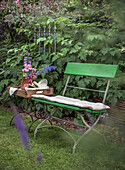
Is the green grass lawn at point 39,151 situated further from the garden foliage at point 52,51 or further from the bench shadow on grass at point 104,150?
the garden foliage at point 52,51

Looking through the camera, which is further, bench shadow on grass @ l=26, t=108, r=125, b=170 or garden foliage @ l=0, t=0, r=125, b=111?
garden foliage @ l=0, t=0, r=125, b=111

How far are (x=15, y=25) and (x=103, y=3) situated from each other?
4.57 m

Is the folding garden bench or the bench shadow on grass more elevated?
the bench shadow on grass

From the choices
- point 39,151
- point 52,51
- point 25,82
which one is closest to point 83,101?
point 39,151

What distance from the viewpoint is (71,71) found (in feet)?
8.61

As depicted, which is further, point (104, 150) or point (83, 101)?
point (83, 101)

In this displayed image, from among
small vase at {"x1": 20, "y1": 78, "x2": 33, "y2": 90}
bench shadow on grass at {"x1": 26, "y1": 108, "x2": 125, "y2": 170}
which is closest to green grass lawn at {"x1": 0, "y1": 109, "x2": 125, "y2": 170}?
bench shadow on grass at {"x1": 26, "y1": 108, "x2": 125, "y2": 170}

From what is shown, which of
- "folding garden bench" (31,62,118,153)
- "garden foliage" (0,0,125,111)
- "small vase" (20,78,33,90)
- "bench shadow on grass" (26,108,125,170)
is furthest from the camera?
"garden foliage" (0,0,125,111)

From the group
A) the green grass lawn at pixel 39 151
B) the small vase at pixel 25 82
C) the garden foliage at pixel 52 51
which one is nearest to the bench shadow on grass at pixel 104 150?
the green grass lawn at pixel 39 151

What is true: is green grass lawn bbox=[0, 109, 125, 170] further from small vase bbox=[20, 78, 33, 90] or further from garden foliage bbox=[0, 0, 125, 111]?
garden foliage bbox=[0, 0, 125, 111]

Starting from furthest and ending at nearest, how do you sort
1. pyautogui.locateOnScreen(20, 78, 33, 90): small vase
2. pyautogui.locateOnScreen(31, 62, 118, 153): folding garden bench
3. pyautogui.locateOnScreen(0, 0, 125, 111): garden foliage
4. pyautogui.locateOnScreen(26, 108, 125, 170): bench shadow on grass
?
pyautogui.locateOnScreen(0, 0, 125, 111): garden foliage, pyautogui.locateOnScreen(20, 78, 33, 90): small vase, pyautogui.locateOnScreen(31, 62, 118, 153): folding garden bench, pyautogui.locateOnScreen(26, 108, 125, 170): bench shadow on grass

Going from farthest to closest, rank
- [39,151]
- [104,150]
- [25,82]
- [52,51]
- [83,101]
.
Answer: [52,51], [25,82], [83,101], [39,151], [104,150]

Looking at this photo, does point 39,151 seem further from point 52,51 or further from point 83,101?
point 52,51

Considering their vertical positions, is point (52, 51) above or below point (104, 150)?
below
